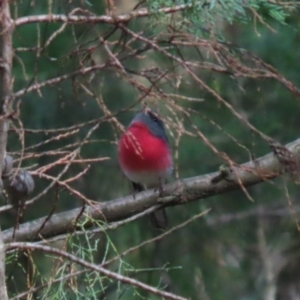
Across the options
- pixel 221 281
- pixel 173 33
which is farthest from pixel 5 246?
pixel 221 281

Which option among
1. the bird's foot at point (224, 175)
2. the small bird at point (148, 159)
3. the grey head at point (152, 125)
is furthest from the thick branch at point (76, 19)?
the grey head at point (152, 125)

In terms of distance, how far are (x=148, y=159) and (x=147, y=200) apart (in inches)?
47.7

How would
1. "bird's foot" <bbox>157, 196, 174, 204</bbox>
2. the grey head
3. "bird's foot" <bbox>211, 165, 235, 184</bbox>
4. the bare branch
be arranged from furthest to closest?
the grey head, "bird's foot" <bbox>157, 196, 174, 204</bbox>, "bird's foot" <bbox>211, 165, 235, 184</bbox>, the bare branch

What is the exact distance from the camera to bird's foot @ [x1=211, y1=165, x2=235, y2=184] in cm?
290

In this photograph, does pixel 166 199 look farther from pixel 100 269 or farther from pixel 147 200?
pixel 100 269

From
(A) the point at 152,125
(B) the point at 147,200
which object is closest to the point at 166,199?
(B) the point at 147,200

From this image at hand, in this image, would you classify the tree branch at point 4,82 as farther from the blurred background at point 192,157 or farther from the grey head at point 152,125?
the grey head at point 152,125

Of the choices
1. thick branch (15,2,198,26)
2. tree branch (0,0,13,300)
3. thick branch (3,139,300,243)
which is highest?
thick branch (15,2,198,26)

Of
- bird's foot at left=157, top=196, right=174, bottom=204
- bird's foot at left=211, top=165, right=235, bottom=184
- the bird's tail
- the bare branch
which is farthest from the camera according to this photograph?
the bird's tail

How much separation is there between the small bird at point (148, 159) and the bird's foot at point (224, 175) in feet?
4.44

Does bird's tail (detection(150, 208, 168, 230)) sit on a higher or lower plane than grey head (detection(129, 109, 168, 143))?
lower

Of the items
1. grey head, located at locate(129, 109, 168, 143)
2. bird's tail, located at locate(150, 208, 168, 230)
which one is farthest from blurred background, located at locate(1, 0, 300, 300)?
bird's tail, located at locate(150, 208, 168, 230)

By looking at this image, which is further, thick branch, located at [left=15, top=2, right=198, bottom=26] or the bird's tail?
the bird's tail

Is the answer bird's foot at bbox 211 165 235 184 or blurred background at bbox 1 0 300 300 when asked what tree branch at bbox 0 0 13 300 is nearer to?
bird's foot at bbox 211 165 235 184
